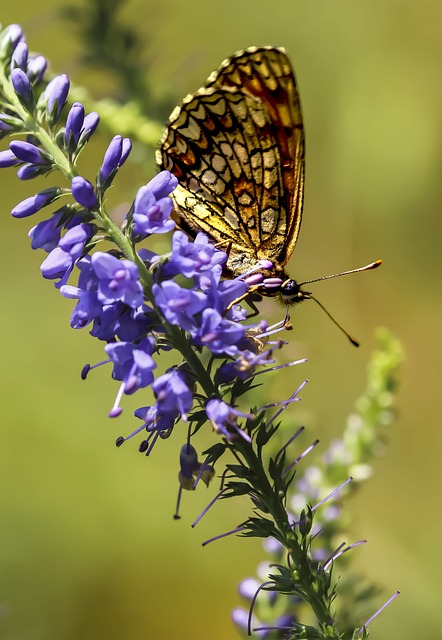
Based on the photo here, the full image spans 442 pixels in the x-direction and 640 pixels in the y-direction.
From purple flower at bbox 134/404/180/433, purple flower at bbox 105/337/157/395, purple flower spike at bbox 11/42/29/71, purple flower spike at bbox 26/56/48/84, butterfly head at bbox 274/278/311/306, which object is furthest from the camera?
butterfly head at bbox 274/278/311/306

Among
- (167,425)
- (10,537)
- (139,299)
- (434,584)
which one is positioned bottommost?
(434,584)

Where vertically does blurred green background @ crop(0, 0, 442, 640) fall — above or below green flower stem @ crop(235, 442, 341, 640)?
below

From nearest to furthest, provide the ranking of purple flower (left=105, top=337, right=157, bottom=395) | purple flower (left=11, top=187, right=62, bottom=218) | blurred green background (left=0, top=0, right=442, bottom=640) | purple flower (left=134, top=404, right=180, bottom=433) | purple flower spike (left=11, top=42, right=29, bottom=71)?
purple flower (left=105, top=337, right=157, bottom=395), purple flower (left=134, top=404, right=180, bottom=433), purple flower (left=11, top=187, right=62, bottom=218), purple flower spike (left=11, top=42, right=29, bottom=71), blurred green background (left=0, top=0, right=442, bottom=640)

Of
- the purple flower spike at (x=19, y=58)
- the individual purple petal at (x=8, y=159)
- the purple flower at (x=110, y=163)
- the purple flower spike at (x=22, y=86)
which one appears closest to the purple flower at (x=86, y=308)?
the purple flower at (x=110, y=163)

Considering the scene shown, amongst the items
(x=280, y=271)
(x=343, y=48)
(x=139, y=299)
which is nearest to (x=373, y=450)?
(x=280, y=271)

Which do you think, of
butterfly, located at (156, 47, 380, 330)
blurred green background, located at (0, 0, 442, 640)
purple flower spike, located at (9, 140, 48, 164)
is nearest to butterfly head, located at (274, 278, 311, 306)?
butterfly, located at (156, 47, 380, 330)

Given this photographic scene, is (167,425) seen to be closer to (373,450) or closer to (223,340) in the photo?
(223,340)

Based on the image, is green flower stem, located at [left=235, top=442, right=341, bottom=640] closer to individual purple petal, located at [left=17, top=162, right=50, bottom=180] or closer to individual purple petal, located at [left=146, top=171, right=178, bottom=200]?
individual purple petal, located at [left=146, top=171, right=178, bottom=200]

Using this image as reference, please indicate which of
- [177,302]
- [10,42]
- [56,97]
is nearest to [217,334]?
[177,302]
